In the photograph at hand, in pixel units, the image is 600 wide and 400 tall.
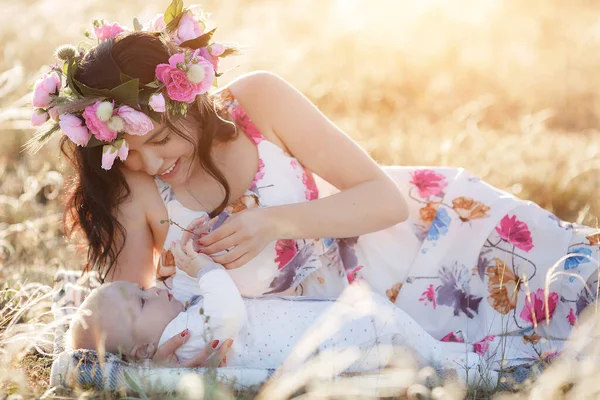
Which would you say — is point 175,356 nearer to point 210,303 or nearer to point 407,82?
point 210,303

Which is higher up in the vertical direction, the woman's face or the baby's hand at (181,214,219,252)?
the woman's face

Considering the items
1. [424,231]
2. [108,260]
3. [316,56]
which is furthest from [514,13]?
[108,260]

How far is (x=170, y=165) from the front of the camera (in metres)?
2.66

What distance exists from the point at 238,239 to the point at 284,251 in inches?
14.7

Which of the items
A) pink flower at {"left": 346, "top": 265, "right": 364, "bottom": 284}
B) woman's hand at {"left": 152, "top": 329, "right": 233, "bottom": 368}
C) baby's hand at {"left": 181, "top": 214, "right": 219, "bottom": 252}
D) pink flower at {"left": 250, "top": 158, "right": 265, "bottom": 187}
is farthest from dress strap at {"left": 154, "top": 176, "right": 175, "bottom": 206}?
pink flower at {"left": 346, "top": 265, "right": 364, "bottom": 284}

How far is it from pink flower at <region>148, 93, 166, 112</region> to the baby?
1.53ft

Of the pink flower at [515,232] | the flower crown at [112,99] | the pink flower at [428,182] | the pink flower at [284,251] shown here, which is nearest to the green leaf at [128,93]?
the flower crown at [112,99]

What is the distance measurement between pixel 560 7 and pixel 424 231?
8.38 m

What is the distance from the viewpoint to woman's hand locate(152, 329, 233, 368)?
2.35 meters

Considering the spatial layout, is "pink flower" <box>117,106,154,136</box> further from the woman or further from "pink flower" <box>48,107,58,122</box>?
"pink flower" <box>48,107,58,122</box>

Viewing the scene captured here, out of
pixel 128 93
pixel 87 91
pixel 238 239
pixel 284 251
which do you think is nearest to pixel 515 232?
pixel 284 251

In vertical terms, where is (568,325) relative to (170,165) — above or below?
below

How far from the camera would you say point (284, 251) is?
2.84 m

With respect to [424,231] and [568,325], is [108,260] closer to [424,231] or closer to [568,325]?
[424,231]
